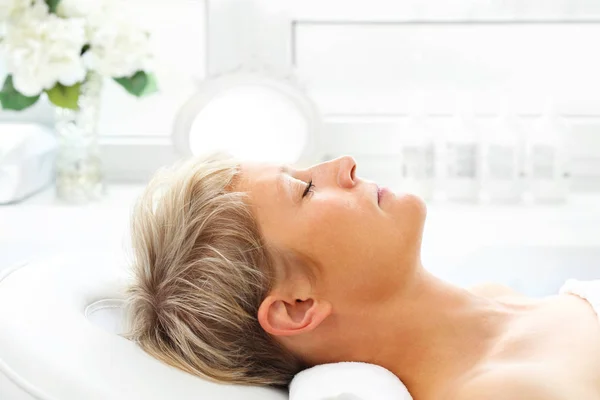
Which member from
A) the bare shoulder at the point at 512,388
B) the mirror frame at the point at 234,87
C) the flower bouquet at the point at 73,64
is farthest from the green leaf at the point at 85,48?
the bare shoulder at the point at 512,388

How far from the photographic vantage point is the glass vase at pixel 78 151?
84.8 inches

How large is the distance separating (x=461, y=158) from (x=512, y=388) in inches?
45.4

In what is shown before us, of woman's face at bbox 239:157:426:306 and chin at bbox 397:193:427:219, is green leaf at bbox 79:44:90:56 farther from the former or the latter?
chin at bbox 397:193:427:219

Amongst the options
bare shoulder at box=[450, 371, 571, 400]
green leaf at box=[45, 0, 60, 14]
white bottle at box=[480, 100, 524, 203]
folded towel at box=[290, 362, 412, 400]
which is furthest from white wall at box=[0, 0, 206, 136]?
bare shoulder at box=[450, 371, 571, 400]

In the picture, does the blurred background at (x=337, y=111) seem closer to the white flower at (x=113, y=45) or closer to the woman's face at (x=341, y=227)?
the white flower at (x=113, y=45)

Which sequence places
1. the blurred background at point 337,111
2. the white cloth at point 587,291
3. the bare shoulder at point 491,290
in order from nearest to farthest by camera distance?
the white cloth at point 587,291
the bare shoulder at point 491,290
the blurred background at point 337,111

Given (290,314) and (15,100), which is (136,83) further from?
(290,314)

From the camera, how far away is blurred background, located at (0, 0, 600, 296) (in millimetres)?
1970

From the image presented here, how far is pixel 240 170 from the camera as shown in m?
1.33

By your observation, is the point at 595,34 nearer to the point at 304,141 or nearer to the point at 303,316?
the point at 304,141

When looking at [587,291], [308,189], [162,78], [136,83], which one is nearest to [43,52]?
[136,83]

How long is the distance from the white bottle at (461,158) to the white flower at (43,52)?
3.00 feet

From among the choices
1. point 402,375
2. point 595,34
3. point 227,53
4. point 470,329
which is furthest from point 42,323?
point 595,34

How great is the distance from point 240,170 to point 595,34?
145cm
